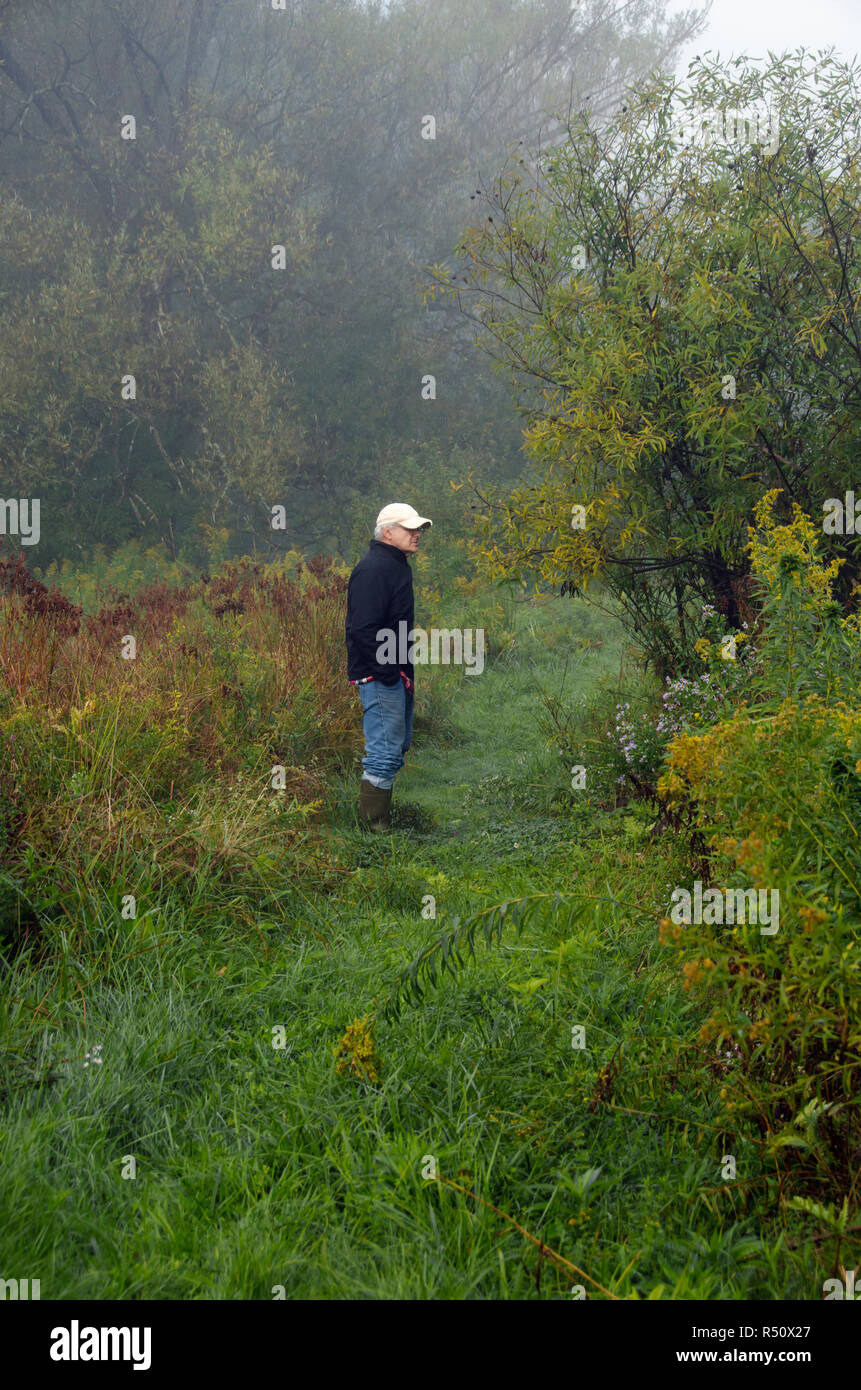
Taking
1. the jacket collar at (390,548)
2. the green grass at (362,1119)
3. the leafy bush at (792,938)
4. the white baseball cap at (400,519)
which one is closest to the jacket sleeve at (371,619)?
the jacket collar at (390,548)

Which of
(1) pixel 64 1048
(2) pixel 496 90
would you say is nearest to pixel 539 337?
(1) pixel 64 1048

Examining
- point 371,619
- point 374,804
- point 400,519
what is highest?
point 400,519

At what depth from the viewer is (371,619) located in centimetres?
593

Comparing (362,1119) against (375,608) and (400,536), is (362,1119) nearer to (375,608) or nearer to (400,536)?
(375,608)

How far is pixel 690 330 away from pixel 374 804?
10.3 ft

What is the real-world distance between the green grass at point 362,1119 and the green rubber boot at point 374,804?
1479 millimetres

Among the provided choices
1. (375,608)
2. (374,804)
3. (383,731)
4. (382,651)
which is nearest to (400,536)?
(375,608)

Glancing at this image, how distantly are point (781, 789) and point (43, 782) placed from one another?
2.99m

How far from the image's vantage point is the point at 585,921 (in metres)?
4.01

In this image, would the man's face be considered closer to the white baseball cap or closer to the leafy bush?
the white baseball cap

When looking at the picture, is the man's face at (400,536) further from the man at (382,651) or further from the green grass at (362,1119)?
the green grass at (362,1119)

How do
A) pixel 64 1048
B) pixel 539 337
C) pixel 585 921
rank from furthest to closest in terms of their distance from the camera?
1. pixel 539 337
2. pixel 585 921
3. pixel 64 1048

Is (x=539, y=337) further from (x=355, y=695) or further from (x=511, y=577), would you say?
(x=355, y=695)

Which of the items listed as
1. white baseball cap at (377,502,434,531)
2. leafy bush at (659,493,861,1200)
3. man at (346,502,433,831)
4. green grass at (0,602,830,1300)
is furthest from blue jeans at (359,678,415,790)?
leafy bush at (659,493,861,1200)
